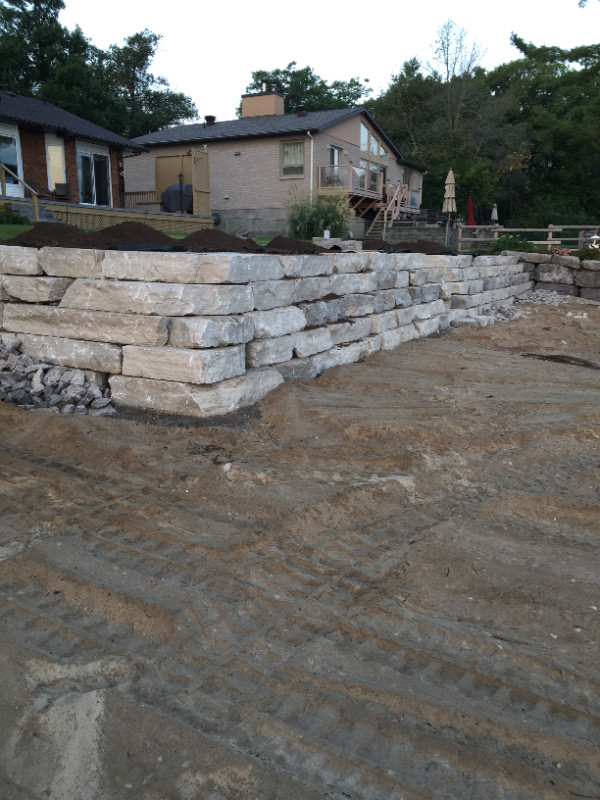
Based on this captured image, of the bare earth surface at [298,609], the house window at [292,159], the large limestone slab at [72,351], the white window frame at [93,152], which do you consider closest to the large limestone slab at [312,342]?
the bare earth surface at [298,609]

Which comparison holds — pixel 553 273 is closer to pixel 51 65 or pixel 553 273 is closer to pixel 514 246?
pixel 514 246

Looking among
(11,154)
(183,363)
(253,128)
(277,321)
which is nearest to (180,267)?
(183,363)

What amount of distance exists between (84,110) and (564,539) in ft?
106

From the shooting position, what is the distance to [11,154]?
64.7ft

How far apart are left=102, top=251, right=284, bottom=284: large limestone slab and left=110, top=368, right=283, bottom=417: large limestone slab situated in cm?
88

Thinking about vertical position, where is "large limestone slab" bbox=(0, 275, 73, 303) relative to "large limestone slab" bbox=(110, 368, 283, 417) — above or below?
above

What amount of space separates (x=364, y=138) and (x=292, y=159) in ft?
18.5

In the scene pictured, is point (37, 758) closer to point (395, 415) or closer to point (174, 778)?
point (174, 778)

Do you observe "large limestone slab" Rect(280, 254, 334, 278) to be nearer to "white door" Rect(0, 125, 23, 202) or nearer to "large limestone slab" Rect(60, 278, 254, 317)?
"large limestone slab" Rect(60, 278, 254, 317)

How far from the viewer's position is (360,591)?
295cm

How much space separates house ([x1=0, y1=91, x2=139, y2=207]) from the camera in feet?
64.4

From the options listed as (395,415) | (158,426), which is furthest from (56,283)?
(395,415)

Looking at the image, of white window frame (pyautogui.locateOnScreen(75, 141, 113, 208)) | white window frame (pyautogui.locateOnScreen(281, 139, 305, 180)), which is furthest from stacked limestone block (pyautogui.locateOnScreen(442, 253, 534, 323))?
white window frame (pyautogui.locateOnScreen(75, 141, 113, 208))

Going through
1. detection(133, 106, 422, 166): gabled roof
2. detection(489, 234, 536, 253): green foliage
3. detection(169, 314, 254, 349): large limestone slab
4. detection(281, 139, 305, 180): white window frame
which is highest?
detection(133, 106, 422, 166): gabled roof
